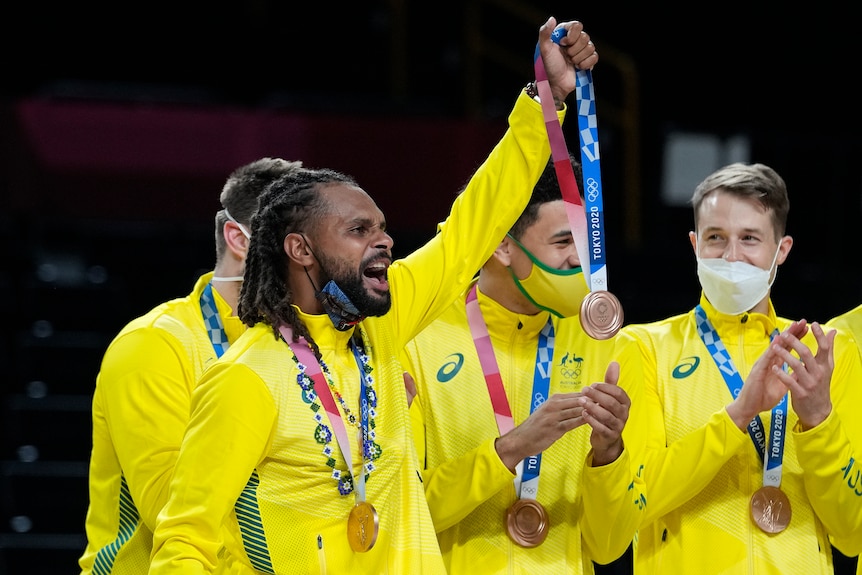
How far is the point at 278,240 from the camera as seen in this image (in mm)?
3023

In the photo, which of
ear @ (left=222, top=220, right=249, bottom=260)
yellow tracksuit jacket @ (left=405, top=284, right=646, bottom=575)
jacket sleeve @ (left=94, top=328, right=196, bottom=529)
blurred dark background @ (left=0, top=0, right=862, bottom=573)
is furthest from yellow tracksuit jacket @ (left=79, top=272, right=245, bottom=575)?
blurred dark background @ (left=0, top=0, right=862, bottom=573)

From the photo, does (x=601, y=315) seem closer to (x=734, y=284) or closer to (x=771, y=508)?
(x=734, y=284)

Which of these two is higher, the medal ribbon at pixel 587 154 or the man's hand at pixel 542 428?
the medal ribbon at pixel 587 154

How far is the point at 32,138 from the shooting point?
752 centimetres

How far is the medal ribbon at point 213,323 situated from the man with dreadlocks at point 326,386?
0.55 meters

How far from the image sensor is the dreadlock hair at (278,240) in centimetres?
293

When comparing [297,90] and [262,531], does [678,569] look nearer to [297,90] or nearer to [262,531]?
[262,531]

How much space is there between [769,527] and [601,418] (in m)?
0.69

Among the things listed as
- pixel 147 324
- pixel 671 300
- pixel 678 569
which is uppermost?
pixel 147 324

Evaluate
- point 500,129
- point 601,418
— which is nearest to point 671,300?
point 500,129

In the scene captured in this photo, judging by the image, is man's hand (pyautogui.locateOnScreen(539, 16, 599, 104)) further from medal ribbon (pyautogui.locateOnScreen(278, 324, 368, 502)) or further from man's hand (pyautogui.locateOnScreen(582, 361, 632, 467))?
medal ribbon (pyautogui.locateOnScreen(278, 324, 368, 502))

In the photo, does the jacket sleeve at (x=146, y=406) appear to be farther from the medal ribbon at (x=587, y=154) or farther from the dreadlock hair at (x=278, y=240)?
the medal ribbon at (x=587, y=154)

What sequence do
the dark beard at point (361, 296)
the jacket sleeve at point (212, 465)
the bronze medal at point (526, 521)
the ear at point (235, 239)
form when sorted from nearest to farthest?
the jacket sleeve at point (212, 465), the dark beard at point (361, 296), the bronze medal at point (526, 521), the ear at point (235, 239)

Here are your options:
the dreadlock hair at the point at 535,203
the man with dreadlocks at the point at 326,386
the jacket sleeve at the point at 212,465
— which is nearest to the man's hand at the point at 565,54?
the man with dreadlocks at the point at 326,386
